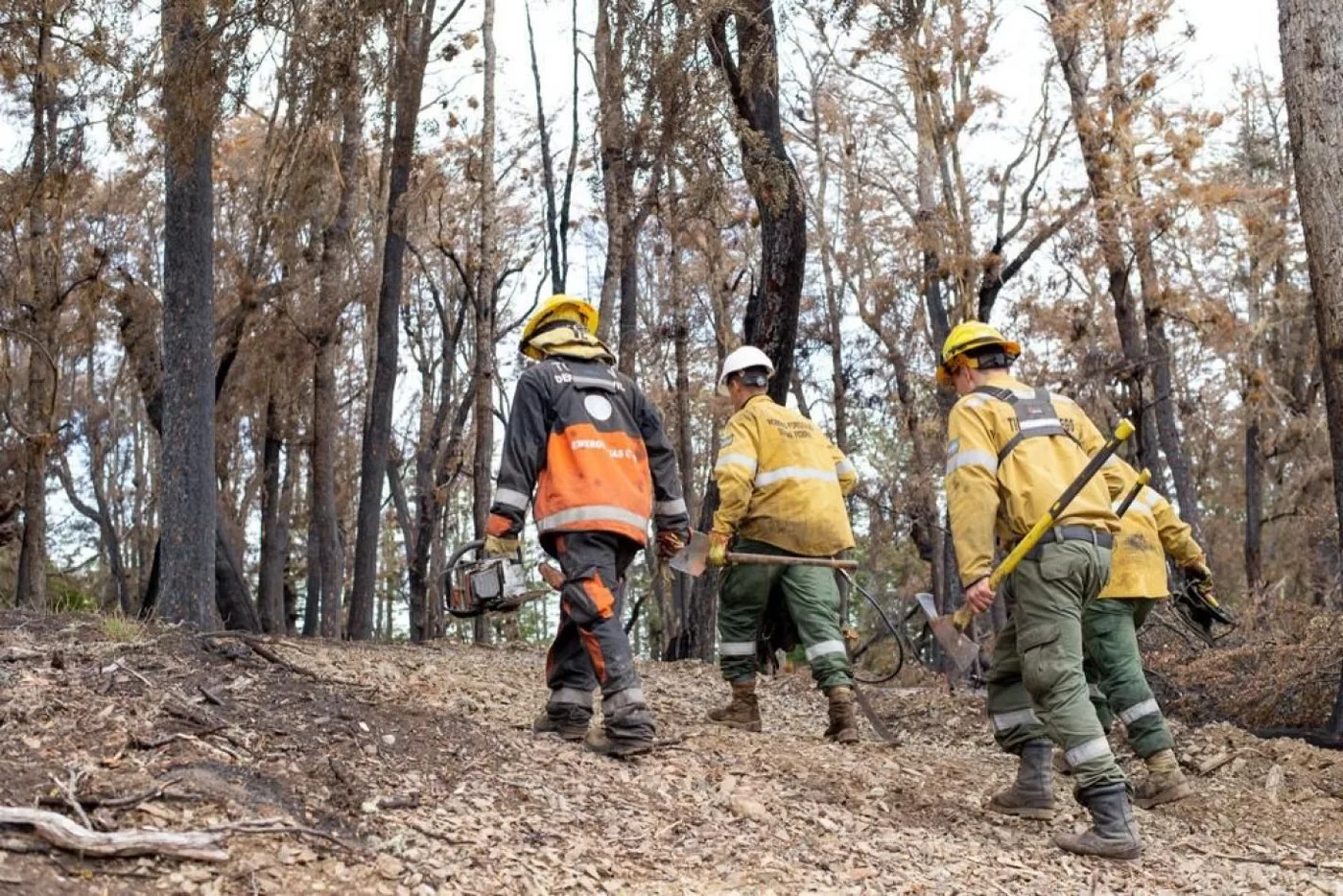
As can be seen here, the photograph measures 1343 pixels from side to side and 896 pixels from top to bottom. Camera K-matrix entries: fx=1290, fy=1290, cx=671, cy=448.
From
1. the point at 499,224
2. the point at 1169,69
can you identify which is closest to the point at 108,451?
the point at 499,224

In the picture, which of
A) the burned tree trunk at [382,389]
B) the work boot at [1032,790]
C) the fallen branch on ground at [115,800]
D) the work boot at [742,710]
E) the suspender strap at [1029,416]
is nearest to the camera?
the fallen branch on ground at [115,800]

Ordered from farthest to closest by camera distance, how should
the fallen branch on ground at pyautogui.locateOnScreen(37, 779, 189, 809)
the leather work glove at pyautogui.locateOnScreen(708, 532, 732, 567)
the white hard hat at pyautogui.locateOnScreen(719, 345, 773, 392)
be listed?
the white hard hat at pyautogui.locateOnScreen(719, 345, 773, 392), the leather work glove at pyautogui.locateOnScreen(708, 532, 732, 567), the fallen branch on ground at pyautogui.locateOnScreen(37, 779, 189, 809)

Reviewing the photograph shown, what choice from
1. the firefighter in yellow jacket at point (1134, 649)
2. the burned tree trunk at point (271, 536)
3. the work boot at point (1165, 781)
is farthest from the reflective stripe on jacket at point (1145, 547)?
the burned tree trunk at point (271, 536)

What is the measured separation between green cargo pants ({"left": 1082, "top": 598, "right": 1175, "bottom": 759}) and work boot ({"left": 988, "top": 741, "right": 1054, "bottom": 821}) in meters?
0.49

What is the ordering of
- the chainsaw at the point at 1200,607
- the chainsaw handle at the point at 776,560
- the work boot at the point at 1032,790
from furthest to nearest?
the chainsaw handle at the point at 776,560
the chainsaw at the point at 1200,607
the work boot at the point at 1032,790

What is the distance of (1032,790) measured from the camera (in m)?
5.79

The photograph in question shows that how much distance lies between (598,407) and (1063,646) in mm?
2340

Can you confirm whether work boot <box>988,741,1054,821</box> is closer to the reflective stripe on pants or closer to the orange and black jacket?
the reflective stripe on pants

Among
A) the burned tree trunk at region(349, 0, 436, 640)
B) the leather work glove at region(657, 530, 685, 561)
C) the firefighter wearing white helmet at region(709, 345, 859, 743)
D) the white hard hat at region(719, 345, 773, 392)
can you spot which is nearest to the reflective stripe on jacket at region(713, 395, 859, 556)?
the firefighter wearing white helmet at region(709, 345, 859, 743)

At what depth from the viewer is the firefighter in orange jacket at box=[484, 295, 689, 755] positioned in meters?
5.82

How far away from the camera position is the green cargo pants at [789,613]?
7.01 metres

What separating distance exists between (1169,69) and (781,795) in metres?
15.3

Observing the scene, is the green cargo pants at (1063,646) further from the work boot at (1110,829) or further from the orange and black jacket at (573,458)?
the orange and black jacket at (573,458)

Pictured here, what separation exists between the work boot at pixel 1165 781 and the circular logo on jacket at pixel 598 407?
3.05 metres
